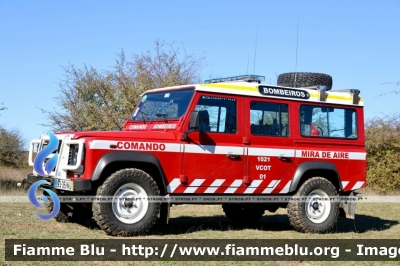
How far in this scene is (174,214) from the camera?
11.9m

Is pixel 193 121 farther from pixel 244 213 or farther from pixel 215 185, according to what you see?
pixel 244 213

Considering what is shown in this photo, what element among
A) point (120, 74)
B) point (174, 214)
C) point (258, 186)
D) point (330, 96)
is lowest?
A: point (174, 214)

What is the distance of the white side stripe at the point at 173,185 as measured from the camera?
8.54 meters

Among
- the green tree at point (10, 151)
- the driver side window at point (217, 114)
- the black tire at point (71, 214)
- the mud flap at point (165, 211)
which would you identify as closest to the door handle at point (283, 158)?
the driver side window at point (217, 114)

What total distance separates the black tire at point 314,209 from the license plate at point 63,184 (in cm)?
382

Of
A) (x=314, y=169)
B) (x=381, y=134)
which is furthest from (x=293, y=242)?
(x=381, y=134)

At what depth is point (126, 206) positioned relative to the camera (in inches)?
323

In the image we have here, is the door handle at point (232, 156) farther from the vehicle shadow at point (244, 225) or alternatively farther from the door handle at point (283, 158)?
the vehicle shadow at point (244, 225)

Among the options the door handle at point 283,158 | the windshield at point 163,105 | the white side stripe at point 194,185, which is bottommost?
the white side stripe at point 194,185

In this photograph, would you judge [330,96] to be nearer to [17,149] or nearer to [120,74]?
[120,74]

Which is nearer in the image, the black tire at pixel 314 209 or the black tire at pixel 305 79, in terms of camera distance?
the black tire at pixel 314 209

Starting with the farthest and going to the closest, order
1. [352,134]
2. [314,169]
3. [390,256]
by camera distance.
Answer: [352,134] < [314,169] < [390,256]

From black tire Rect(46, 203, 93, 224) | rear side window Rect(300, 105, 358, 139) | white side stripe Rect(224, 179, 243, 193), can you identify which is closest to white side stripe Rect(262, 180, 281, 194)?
white side stripe Rect(224, 179, 243, 193)

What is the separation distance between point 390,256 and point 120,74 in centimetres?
1320
